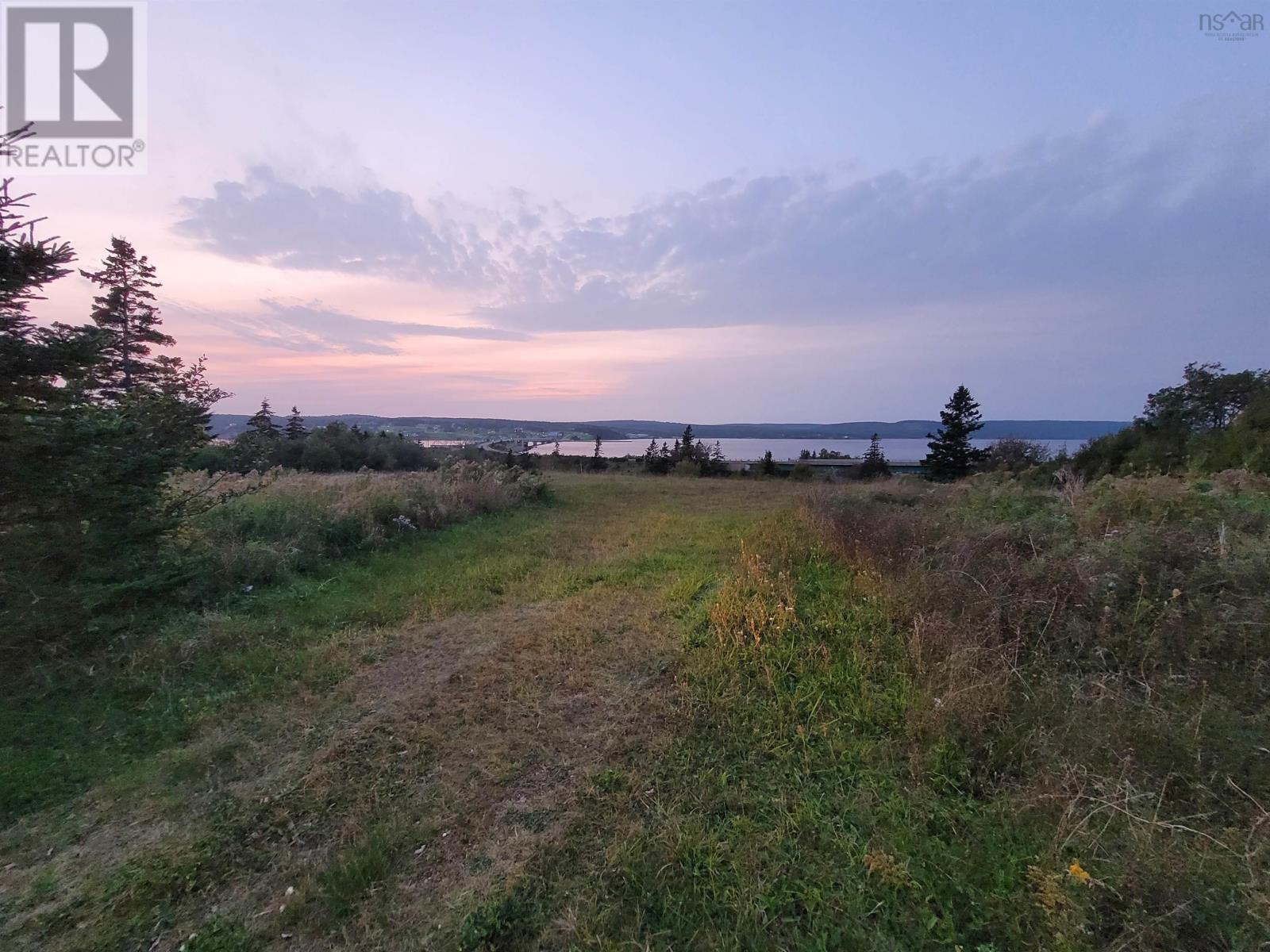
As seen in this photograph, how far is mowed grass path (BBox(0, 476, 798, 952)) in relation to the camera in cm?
227

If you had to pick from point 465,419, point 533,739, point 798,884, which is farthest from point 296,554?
point 465,419

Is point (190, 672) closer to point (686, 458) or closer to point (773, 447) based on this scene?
point (686, 458)

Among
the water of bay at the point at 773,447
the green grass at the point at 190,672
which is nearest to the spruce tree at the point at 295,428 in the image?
the water of bay at the point at 773,447

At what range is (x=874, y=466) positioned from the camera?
2697cm

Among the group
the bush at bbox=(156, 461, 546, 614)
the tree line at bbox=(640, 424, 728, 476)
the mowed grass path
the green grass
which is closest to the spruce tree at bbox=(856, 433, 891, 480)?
the tree line at bbox=(640, 424, 728, 476)

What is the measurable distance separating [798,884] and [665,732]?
1.27m

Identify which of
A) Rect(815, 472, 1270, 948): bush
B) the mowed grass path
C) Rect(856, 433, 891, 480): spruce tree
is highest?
Rect(856, 433, 891, 480): spruce tree

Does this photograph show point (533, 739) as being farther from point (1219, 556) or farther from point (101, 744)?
point (1219, 556)

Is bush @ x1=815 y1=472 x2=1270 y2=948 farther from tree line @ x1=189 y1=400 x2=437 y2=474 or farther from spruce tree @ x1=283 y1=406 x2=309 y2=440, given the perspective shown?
→ spruce tree @ x1=283 y1=406 x2=309 y2=440

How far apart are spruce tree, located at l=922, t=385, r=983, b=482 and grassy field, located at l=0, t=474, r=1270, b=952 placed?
21.7 meters

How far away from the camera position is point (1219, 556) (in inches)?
158

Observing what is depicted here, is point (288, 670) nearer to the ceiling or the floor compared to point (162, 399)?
nearer to the floor

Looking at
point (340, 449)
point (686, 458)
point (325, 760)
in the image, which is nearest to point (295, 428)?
point (340, 449)

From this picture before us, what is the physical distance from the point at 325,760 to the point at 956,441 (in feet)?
93.8
